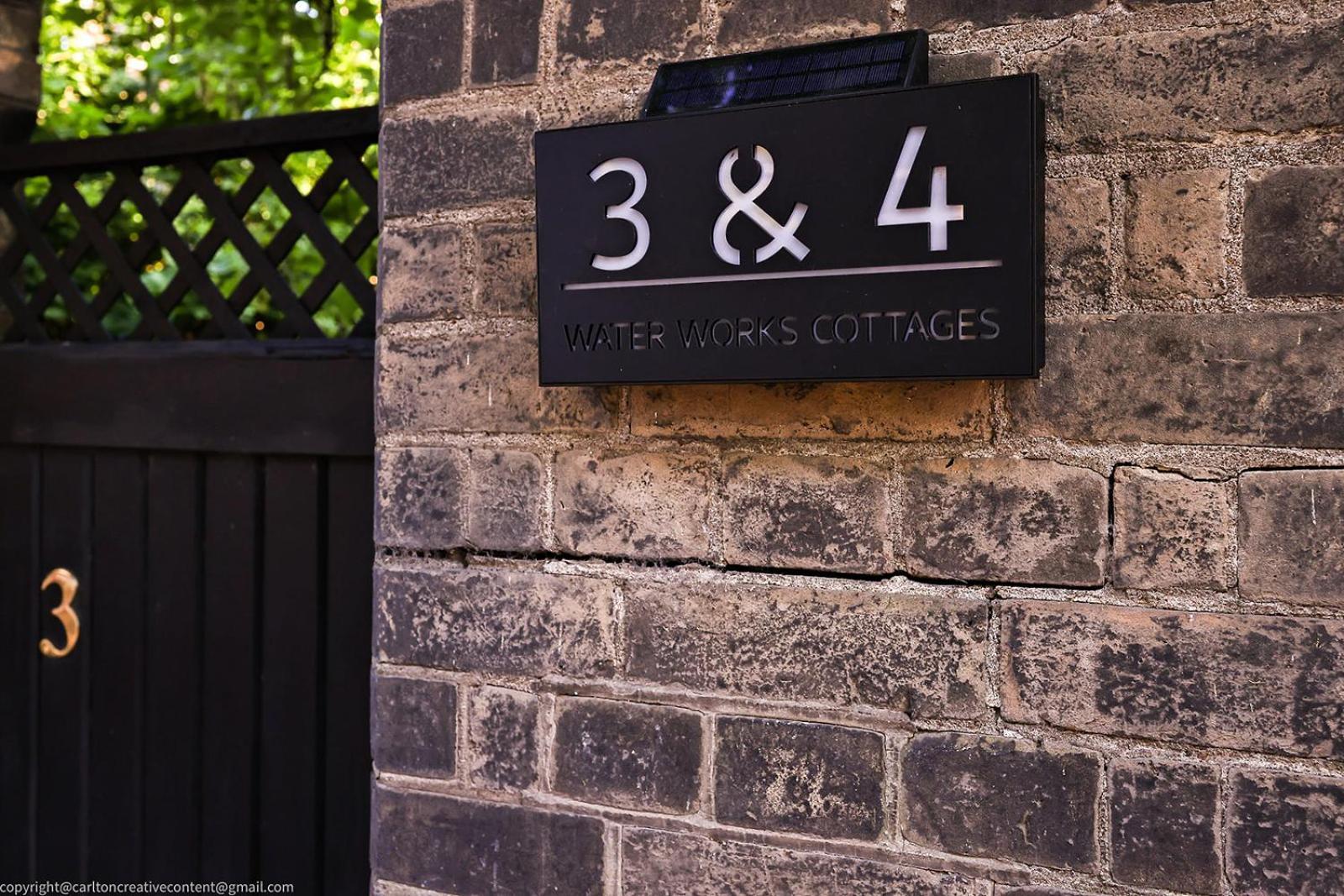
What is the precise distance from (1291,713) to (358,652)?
1.45 metres

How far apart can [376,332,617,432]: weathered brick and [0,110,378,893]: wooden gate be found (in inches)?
12.9

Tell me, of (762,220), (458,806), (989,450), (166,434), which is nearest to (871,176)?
(762,220)

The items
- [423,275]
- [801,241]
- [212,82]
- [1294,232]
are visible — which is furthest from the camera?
[212,82]

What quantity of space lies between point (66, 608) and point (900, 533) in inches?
69.4

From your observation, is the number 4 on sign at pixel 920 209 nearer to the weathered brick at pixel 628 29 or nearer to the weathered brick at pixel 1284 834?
the weathered brick at pixel 628 29

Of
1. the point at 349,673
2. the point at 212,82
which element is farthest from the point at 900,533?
the point at 212,82

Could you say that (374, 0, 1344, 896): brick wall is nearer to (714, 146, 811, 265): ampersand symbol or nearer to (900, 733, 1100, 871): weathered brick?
(900, 733, 1100, 871): weathered brick

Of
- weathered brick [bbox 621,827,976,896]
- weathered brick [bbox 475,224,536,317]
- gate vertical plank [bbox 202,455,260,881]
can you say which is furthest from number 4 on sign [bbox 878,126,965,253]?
gate vertical plank [bbox 202,455,260,881]

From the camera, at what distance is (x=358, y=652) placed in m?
1.95

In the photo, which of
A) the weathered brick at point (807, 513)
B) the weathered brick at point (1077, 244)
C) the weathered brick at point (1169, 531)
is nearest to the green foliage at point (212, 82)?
the weathered brick at point (807, 513)

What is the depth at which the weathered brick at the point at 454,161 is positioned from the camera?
59.2 inches

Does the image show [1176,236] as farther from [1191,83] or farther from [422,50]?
[422,50]

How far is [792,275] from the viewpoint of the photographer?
4.11ft

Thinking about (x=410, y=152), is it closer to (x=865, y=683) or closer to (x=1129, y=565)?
(x=865, y=683)
